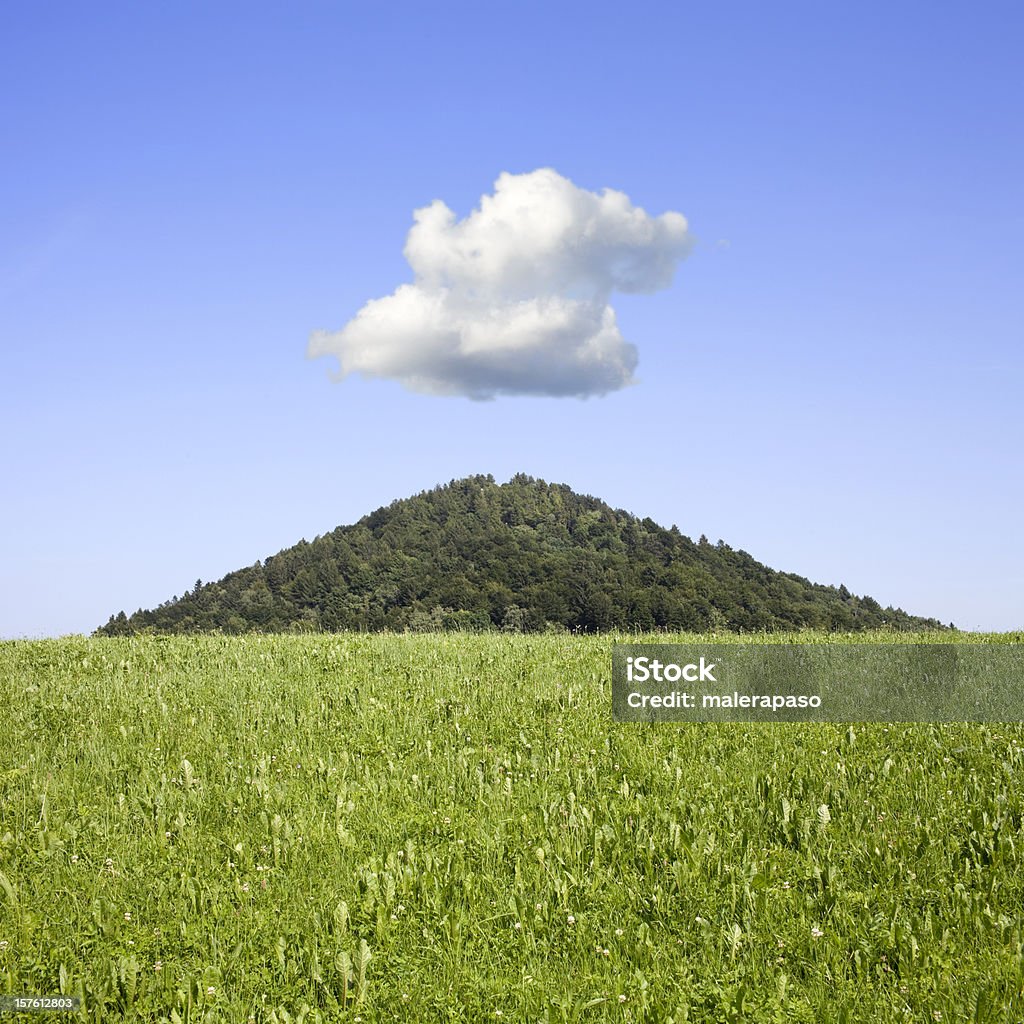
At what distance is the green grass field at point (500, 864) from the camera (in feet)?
16.4

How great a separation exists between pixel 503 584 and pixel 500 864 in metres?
70.4

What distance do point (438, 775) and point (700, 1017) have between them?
3905mm

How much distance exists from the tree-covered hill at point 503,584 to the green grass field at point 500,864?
425 inches

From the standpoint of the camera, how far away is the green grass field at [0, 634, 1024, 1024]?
16.4 feet

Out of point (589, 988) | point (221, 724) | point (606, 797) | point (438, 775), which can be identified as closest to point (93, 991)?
point (589, 988)

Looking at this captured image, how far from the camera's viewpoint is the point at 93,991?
200 inches

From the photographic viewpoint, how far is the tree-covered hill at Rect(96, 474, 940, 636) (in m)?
57.0

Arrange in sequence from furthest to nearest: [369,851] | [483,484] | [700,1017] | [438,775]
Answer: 1. [483,484]
2. [438,775]
3. [369,851]
4. [700,1017]

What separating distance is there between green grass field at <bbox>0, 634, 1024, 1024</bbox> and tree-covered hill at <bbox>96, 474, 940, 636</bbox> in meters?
10.8

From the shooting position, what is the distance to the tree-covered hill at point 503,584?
56969 mm

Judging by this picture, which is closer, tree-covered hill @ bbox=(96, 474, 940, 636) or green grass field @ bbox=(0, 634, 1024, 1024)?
green grass field @ bbox=(0, 634, 1024, 1024)

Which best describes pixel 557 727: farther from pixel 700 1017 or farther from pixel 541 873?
pixel 700 1017

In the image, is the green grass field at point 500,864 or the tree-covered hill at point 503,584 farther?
the tree-covered hill at point 503,584

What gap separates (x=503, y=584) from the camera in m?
76.7
